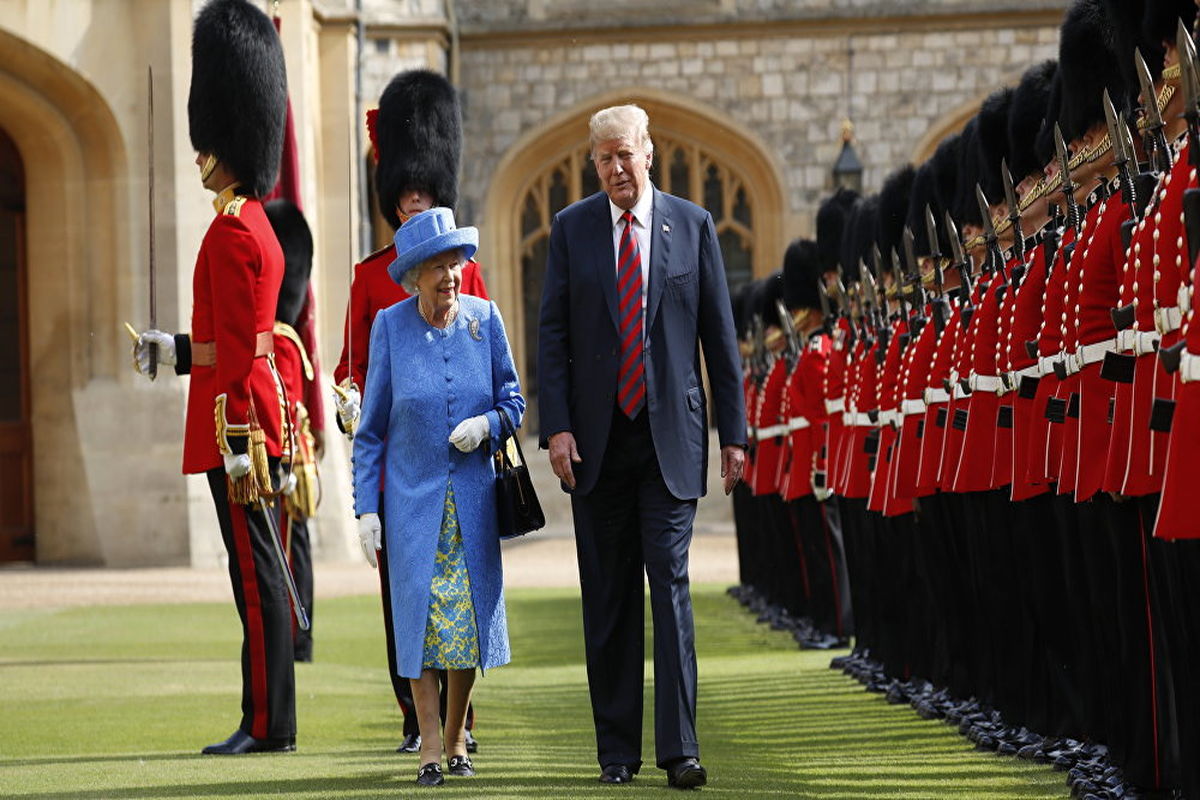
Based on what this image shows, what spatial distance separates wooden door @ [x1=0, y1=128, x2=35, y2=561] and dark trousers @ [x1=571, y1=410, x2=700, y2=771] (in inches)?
475

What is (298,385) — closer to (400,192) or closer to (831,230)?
(400,192)

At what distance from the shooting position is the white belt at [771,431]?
10.8 meters

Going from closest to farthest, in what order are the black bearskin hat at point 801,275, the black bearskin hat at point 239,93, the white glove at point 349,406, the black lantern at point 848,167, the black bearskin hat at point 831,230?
1. the white glove at point 349,406
2. the black bearskin hat at point 239,93
3. the black bearskin hat at point 831,230
4. the black bearskin hat at point 801,275
5. the black lantern at point 848,167

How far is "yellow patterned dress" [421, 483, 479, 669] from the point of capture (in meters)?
5.33

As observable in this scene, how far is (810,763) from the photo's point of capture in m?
5.74

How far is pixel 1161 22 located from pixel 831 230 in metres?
6.24

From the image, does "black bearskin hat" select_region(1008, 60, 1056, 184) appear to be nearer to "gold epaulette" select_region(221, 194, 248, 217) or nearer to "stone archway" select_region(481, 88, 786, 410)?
"gold epaulette" select_region(221, 194, 248, 217)

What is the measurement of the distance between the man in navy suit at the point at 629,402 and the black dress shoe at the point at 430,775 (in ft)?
1.27

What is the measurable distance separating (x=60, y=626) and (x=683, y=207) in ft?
21.2

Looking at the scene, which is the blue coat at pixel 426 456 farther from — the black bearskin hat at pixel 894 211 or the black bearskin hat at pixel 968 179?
the black bearskin hat at pixel 894 211

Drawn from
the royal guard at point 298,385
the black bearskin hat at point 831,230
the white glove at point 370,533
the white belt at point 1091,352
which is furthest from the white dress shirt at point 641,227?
the black bearskin hat at point 831,230

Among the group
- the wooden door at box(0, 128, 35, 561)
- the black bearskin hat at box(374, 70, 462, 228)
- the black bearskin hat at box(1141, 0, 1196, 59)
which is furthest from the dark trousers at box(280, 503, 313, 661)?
the wooden door at box(0, 128, 35, 561)

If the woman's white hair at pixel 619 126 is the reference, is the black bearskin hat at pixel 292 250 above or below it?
above

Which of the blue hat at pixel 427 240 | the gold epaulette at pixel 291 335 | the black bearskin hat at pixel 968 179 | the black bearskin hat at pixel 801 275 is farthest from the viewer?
the black bearskin hat at pixel 801 275
